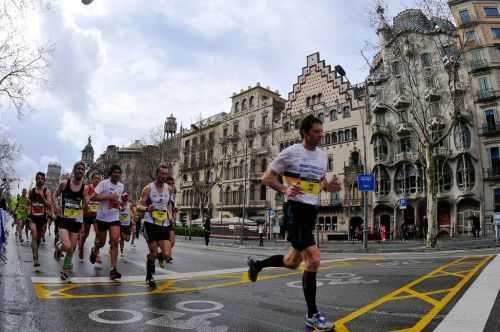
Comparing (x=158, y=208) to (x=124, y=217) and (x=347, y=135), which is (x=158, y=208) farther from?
(x=347, y=135)

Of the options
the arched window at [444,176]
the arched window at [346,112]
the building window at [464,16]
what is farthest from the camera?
the arched window at [346,112]

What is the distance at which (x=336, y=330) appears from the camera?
326 centimetres

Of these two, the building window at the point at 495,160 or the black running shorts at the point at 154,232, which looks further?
the building window at the point at 495,160

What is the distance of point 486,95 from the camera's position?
32875mm

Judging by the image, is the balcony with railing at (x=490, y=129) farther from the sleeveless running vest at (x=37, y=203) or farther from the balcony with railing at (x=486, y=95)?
the sleeveless running vest at (x=37, y=203)

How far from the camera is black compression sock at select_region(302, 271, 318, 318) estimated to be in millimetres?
3455

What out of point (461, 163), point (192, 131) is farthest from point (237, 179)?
point (461, 163)

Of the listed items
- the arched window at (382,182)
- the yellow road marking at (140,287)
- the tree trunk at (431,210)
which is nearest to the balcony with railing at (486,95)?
the arched window at (382,182)

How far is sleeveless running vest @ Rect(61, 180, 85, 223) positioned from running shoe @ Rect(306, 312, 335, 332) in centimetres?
514

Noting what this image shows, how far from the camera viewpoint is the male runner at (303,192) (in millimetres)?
3580

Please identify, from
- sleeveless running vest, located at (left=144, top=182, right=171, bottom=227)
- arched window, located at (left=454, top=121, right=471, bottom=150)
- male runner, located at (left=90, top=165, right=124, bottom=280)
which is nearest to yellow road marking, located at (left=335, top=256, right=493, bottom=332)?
sleeveless running vest, located at (left=144, top=182, right=171, bottom=227)

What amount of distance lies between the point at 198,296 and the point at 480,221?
107 ft

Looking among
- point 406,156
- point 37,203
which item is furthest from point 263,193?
point 37,203

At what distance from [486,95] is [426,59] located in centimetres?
639
